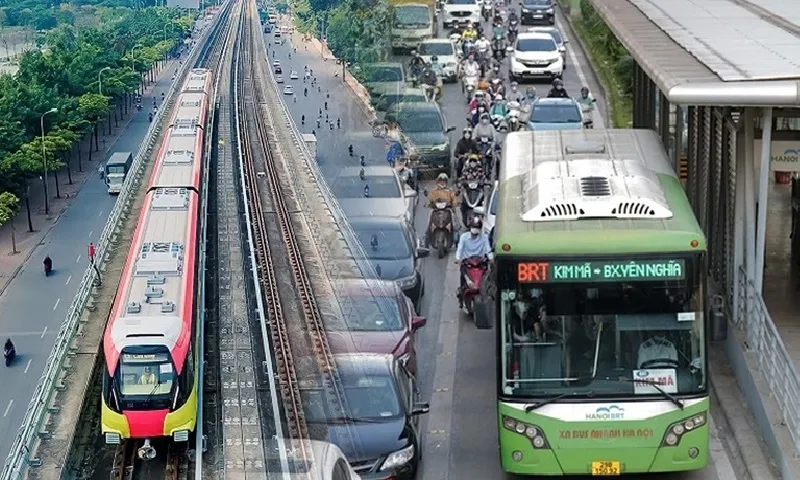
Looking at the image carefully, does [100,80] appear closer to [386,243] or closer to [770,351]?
[386,243]

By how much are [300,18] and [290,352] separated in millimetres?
64016

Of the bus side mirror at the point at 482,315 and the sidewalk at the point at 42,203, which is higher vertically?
the bus side mirror at the point at 482,315

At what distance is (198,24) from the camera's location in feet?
468

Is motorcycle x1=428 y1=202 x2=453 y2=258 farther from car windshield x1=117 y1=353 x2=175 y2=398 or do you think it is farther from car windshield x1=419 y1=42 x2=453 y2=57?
car windshield x1=419 y1=42 x2=453 y2=57

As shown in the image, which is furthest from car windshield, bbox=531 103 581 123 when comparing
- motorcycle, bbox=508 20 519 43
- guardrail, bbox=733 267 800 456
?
motorcycle, bbox=508 20 519 43

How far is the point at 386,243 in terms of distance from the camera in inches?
697

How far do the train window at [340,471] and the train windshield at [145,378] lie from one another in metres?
6.47

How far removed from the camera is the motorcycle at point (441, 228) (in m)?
19.6

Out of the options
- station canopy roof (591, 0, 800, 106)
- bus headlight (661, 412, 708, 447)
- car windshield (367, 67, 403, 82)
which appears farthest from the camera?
car windshield (367, 67, 403, 82)

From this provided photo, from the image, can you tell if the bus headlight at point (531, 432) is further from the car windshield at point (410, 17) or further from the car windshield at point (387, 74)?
the car windshield at point (410, 17)

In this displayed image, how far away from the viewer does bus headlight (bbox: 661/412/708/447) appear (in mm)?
10414

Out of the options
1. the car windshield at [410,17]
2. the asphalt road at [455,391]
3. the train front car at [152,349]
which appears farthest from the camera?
the car windshield at [410,17]

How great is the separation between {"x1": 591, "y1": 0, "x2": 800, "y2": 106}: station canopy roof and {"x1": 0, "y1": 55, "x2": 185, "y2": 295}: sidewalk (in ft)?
104

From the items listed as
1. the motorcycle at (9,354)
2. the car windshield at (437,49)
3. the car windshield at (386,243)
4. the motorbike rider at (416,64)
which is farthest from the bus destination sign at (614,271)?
the motorcycle at (9,354)
